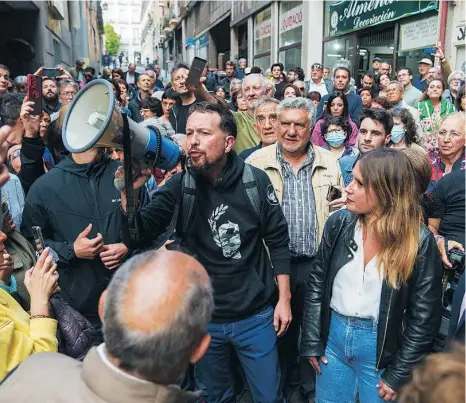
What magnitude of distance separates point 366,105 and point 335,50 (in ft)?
21.1

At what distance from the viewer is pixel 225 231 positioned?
2.35 metres

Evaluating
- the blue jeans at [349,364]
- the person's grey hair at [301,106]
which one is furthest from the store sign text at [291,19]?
the blue jeans at [349,364]

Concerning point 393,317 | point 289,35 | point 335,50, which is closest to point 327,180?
point 393,317

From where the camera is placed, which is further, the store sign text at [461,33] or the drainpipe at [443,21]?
the drainpipe at [443,21]

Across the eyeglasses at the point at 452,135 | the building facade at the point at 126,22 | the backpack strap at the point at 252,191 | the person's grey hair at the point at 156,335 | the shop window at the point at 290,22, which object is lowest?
the person's grey hair at the point at 156,335

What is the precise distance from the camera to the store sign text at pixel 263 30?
17.1 metres

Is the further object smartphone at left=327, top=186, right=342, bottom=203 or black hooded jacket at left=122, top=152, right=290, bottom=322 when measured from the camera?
smartphone at left=327, top=186, right=342, bottom=203

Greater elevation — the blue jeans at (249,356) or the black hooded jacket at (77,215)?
the black hooded jacket at (77,215)

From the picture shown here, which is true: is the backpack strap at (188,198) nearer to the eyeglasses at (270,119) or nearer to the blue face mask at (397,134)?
the eyeglasses at (270,119)

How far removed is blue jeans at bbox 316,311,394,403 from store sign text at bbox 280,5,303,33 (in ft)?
44.5

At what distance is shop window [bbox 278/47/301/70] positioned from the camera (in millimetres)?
14709

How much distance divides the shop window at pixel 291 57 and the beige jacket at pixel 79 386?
14.4m

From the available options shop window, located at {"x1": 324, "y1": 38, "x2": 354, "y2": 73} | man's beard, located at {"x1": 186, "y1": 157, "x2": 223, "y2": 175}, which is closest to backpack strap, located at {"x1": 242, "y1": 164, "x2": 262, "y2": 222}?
man's beard, located at {"x1": 186, "y1": 157, "x2": 223, "y2": 175}

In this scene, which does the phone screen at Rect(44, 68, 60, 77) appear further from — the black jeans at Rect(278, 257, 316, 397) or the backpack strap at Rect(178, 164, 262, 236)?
the black jeans at Rect(278, 257, 316, 397)
